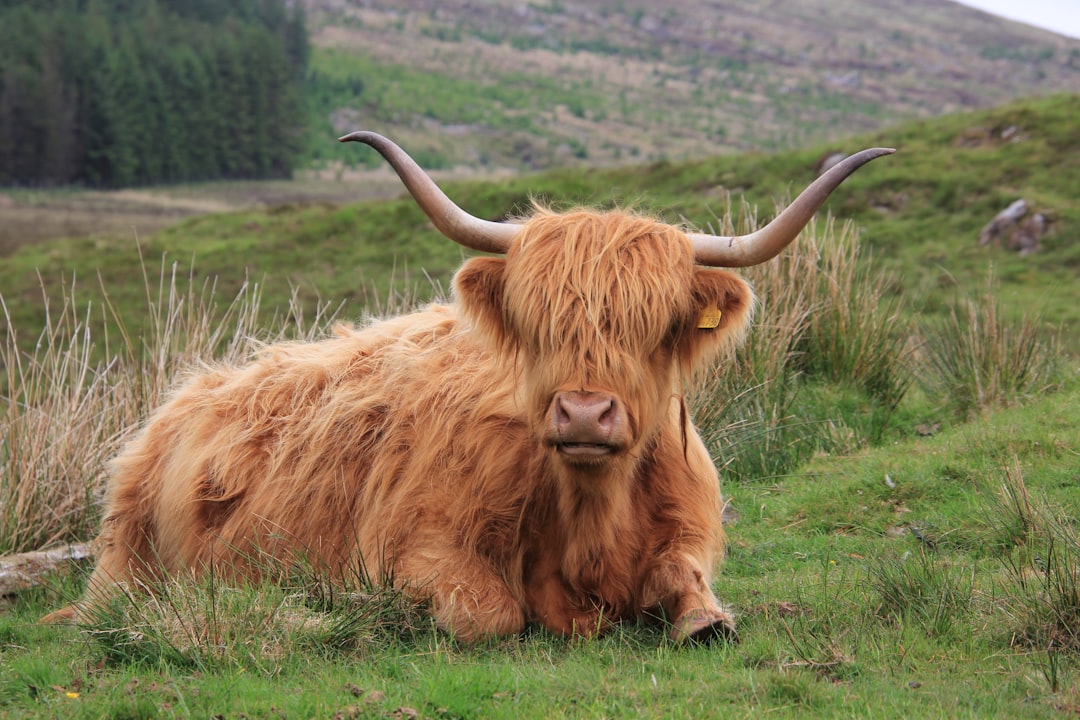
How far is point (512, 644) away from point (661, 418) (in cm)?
85

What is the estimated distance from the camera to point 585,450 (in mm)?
3061

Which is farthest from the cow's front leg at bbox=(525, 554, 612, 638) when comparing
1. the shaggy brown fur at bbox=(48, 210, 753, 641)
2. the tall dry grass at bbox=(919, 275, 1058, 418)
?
the tall dry grass at bbox=(919, 275, 1058, 418)

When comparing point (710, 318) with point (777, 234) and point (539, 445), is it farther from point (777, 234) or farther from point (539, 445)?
point (539, 445)

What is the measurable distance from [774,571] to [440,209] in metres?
1.99

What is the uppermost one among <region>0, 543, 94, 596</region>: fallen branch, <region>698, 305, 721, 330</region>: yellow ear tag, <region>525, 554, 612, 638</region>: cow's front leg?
<region>698, 305, 721, 330</region>: yellow ear tag

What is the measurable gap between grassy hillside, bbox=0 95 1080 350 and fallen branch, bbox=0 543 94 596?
8.34m

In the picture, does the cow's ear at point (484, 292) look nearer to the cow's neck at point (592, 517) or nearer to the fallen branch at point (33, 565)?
the cow's neck at point (592, 517)

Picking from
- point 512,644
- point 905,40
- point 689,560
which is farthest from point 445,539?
point 905,40

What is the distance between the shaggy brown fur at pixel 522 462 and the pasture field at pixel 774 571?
17 centimetres

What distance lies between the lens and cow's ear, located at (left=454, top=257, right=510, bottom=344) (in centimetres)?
362

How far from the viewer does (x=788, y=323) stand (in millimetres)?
6672

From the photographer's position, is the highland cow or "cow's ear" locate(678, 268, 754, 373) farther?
"cow's ear" locate(678, 268, 754, 373)

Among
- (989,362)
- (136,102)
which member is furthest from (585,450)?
(136,102)

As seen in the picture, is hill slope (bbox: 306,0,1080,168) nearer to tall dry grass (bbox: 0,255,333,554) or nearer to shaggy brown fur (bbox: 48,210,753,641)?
tall dry grass (bbox: 0,255,333,554)
